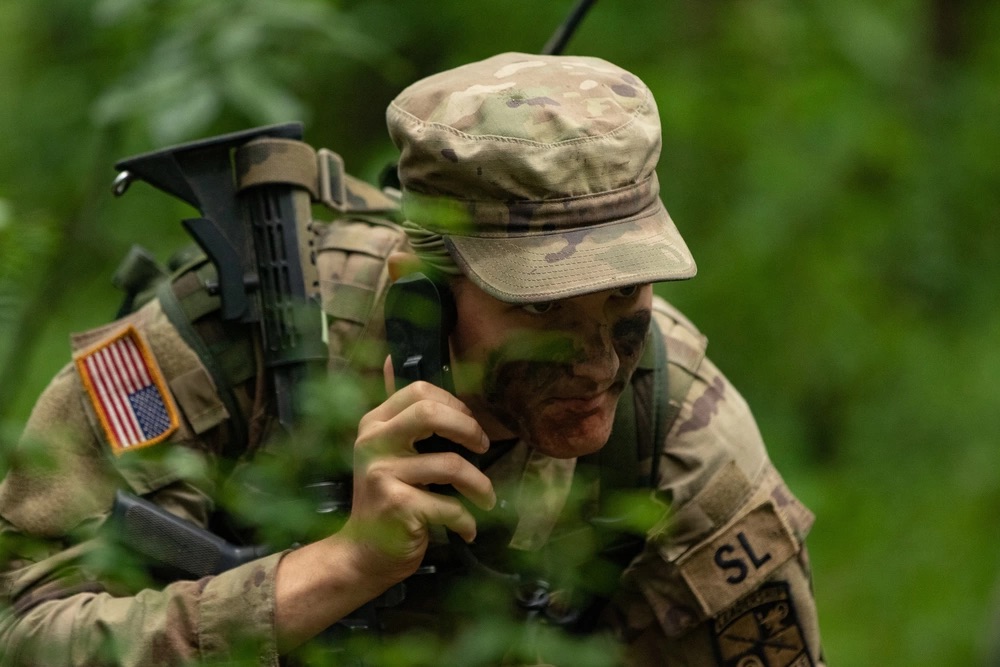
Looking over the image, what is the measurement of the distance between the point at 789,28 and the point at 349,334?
13.9 feet

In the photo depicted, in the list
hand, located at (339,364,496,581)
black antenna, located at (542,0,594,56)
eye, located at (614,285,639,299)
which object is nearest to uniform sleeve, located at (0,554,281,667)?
hand, located at (339,364,496,581)

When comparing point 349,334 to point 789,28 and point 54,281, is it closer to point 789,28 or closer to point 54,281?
point 54,281

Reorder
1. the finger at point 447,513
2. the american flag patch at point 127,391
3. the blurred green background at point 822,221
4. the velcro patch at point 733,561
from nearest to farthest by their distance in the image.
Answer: the finger at point 447,513 → the american flag patch at point 127,391 → the velcro patch at point 733,561 → the blurred green background at point 822,221

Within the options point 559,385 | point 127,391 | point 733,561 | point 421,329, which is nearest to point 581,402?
point 559,385

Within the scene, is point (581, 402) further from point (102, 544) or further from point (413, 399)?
point (102, 544)

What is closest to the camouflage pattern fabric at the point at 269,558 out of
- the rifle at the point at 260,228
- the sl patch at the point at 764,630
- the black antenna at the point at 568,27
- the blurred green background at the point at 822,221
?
the sl patch at the point at 764,630

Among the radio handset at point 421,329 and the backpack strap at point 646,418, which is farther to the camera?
the backpack strap at point 646,418

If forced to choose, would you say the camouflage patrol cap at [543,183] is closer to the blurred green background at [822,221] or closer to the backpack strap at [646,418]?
the backpack strap at [646,418]

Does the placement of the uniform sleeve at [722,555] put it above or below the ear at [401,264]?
below

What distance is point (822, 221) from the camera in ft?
20.7

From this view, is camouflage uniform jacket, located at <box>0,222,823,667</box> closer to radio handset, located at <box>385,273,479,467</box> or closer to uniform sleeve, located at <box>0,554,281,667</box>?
uniform sleeve, located at <box>0,554,281,667</box>

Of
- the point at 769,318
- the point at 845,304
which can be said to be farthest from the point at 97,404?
the point at 845,304

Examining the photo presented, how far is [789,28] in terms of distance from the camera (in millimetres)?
6277

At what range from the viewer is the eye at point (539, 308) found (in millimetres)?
2213
